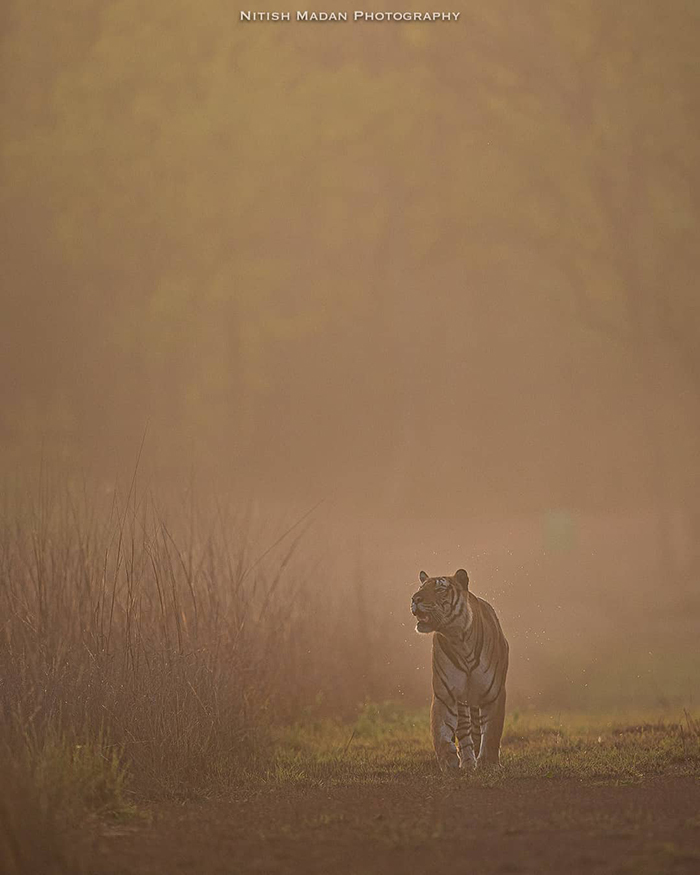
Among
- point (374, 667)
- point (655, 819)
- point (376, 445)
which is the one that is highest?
point (376, 445)

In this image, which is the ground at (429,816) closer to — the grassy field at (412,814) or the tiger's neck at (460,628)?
the grassy field at (412,814)

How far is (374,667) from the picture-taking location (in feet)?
30.5

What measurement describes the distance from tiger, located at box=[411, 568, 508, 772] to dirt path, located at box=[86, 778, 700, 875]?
468 mm

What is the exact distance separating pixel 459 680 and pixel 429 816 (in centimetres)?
137

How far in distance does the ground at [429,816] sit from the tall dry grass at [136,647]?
10.9 inches

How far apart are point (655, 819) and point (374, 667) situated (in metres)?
4.52

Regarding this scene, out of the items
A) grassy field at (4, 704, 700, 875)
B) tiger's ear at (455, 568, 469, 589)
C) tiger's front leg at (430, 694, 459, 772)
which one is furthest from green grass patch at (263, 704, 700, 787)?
tiger's ear at (455, 568, 469, 589)

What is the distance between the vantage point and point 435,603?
6.35 meters

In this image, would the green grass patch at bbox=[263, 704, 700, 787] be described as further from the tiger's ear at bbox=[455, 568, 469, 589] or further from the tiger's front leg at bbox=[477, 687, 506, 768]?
the tiger's ear at bbox=[455, 568, 469, 589]

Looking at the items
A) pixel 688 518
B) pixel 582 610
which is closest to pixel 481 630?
pixel 582 610

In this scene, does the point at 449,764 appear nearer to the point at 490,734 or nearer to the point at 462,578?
the point at 490,734

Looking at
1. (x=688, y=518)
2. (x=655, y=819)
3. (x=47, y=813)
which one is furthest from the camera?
(x=688, y=518)

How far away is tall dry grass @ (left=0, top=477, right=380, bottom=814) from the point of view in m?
5.88

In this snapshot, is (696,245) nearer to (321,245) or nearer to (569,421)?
(569,421)
